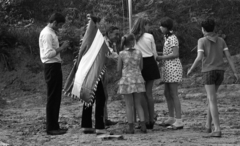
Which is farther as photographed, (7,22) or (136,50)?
(7,22)

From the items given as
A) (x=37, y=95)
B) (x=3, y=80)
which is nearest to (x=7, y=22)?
→ (x=3, y=80)

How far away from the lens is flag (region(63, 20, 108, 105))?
292 inches

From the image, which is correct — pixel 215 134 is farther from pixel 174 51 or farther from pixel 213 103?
pixel 174 51

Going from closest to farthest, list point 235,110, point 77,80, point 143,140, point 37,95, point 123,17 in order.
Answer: point 143,140, point 77,80, point 235,110, point 37,95, point 123,17

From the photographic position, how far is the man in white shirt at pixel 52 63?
744 cm

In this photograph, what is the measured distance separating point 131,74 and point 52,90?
127 centimetres

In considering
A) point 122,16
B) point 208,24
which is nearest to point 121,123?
point 208,24

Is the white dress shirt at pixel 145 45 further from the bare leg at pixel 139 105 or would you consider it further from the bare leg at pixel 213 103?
the bare leg at pixel 213 103

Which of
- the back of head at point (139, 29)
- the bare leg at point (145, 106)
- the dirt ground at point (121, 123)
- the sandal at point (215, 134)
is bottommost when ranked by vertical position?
the dirt ground at point (121, 123)

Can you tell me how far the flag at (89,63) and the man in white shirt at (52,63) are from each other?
272 millimetres

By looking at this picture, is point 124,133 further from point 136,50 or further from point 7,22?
point 7,22

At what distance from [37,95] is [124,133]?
6628 mm

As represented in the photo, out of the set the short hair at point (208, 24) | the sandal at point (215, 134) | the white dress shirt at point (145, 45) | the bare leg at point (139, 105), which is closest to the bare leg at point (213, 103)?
the sandal at point (215, 134)

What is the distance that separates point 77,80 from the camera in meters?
7.46
